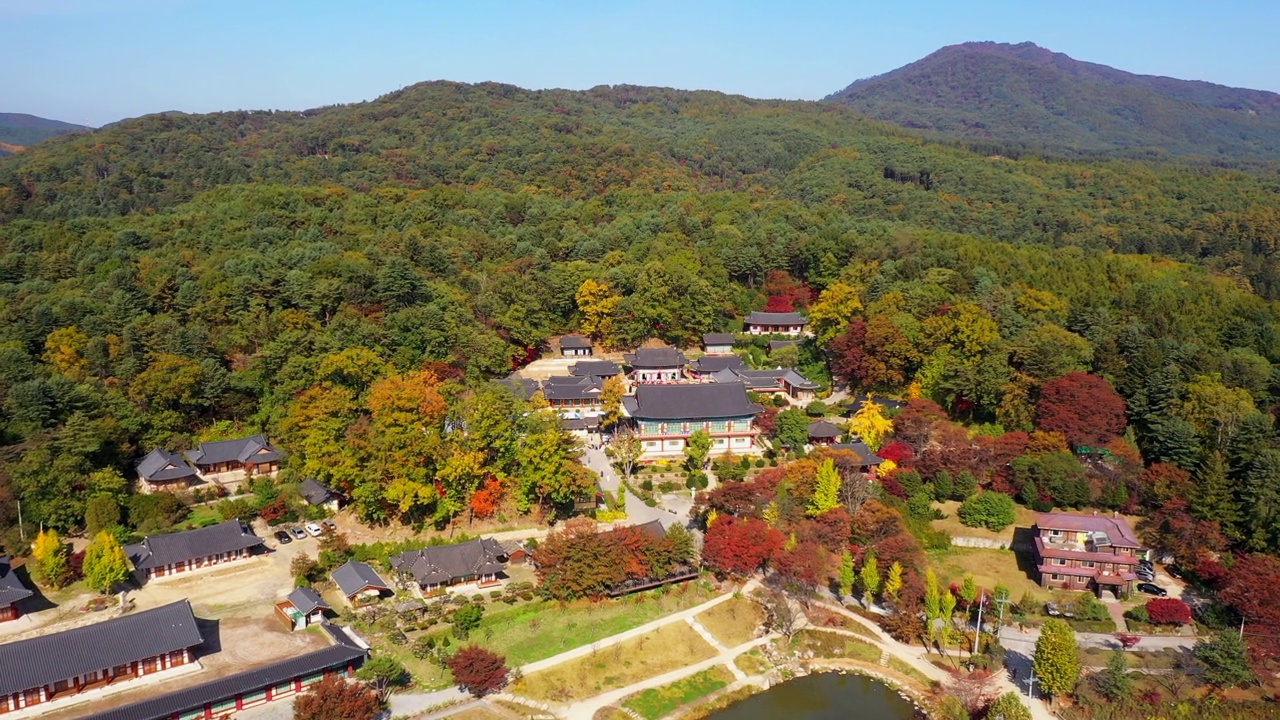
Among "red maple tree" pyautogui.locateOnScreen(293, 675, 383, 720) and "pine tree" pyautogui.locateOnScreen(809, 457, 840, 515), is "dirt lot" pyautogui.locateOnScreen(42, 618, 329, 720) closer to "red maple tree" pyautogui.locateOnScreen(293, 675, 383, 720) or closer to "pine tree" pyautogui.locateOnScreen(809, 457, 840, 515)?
"red maple tree" pyautogui.locateOnScreen(293, 675, 383, 720)

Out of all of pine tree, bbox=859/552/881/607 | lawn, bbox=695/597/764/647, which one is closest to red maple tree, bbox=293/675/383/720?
lawn, bbox=695/597/764/647

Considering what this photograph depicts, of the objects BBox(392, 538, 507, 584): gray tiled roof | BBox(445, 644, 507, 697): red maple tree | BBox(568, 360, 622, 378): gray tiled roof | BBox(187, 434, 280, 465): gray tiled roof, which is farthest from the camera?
BBox(568, 360, 622, 378): gray tiled roof

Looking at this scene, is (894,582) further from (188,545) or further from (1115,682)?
(188,545)

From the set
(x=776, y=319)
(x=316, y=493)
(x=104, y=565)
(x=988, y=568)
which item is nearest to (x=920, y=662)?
(x=988, y=568)

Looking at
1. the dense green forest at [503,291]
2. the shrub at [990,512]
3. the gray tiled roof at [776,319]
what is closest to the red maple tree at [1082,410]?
the dense green forest at [503,291]

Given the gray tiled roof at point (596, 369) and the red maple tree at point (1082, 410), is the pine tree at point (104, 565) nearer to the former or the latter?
the gray tiled roof at point (596, 369)

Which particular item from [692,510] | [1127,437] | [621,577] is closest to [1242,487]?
[1127,437]
